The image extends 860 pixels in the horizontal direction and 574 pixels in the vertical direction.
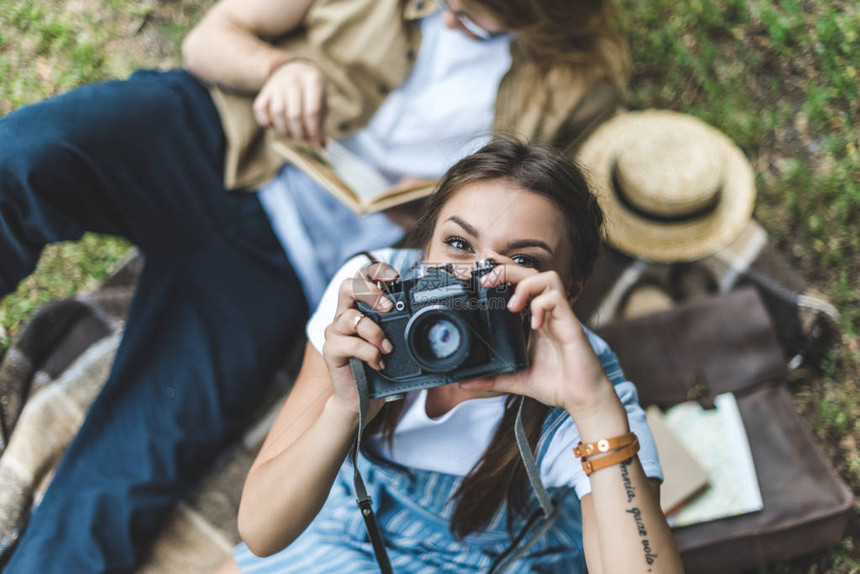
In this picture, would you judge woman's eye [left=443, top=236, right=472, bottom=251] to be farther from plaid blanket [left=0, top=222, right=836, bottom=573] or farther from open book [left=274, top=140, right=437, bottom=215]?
plaid blanket [left=0, top=222, right=836, bottom=573]

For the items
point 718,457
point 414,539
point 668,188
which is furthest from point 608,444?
point 668,188

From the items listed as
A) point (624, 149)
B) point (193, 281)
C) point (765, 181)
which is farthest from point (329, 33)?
point (765, 181)

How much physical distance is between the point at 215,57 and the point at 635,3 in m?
1.71

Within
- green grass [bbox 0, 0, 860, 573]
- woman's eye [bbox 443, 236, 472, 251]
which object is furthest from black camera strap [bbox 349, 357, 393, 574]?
green grass [bbox 0, 0, 860, 573]

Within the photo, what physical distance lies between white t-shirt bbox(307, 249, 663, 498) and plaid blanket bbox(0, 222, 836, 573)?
0.28 m

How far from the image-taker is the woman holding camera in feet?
3.91

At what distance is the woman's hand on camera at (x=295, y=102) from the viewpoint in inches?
64.6

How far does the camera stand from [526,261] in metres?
1.24

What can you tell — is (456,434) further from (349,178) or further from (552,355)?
(349,178)

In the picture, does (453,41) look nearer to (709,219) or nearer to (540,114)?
(540,114)

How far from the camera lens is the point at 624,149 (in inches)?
87.3

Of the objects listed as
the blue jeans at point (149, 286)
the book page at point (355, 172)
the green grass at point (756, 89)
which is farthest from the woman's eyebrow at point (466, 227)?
the green grass at point (756, 89)

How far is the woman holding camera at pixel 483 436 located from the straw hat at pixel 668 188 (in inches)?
30.8

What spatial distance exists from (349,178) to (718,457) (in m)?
1.25
